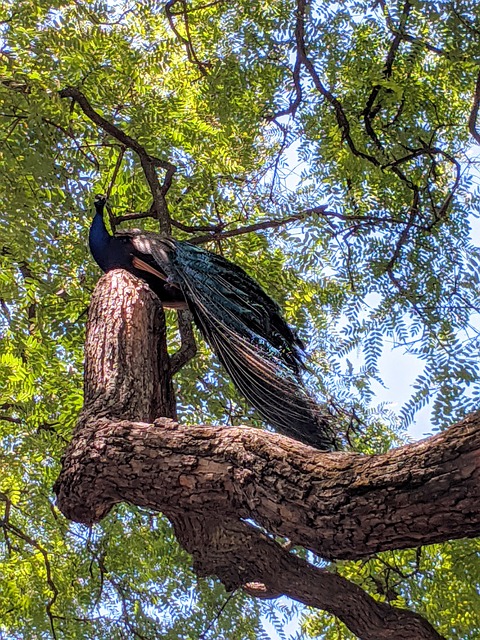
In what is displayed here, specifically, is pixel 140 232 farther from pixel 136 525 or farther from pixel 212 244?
pixel 136 525

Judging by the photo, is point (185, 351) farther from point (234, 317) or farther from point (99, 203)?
point (99, 203)

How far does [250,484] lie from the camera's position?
147cm

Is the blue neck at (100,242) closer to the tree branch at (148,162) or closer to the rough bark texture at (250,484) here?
the tree branch at (148,162)

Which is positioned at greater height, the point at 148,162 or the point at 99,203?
the point at 148,162

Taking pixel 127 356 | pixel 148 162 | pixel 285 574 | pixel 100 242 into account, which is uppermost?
pixel 148 162

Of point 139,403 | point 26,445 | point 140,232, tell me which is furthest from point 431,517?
point 26,445

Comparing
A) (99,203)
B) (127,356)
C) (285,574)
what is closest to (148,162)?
(99,203)

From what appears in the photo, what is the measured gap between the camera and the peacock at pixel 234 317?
1.95m

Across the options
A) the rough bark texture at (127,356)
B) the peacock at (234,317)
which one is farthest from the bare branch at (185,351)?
the rough bark texture at (127,356)

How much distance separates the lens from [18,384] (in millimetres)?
3000

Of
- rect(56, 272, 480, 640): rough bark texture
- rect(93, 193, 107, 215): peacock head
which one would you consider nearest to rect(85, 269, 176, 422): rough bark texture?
rect(56, 272, 480, 640): rough bark texture

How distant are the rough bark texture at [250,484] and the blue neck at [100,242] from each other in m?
0.37

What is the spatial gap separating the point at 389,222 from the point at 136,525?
1676 mm

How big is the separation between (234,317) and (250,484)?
0.86 m
